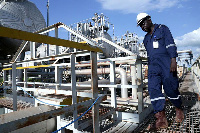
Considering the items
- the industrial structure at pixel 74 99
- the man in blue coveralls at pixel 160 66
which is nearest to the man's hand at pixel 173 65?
the man in blue coveralls at pixel 160 66

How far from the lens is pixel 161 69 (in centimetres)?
273

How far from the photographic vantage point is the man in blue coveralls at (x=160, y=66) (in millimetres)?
2619

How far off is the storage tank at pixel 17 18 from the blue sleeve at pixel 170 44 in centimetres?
980

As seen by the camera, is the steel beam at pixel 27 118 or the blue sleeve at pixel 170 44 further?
the blue sleeve at pixel 170 44

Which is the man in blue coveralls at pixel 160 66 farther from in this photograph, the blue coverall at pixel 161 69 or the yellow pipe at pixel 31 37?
the yellow pipe at pixel 31 37

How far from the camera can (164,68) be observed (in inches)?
105

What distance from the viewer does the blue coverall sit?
2.63 metres

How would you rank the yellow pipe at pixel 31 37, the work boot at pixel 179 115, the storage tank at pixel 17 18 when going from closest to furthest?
the yellow pipe at pixel 31 37, the work boot at pixel 179 115, the storage tank at pixel 17 18

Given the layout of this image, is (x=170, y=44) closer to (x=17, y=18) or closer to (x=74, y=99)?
(x=74, y=99)

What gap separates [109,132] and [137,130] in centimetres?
53

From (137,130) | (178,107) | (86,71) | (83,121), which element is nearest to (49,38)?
(83,121)

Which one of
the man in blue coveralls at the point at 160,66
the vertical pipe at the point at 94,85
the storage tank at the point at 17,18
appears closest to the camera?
the vertical pipe at the point at 94,85

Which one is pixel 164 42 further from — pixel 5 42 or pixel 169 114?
pixel 5 42

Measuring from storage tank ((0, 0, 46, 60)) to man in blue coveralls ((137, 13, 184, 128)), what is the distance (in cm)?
942
